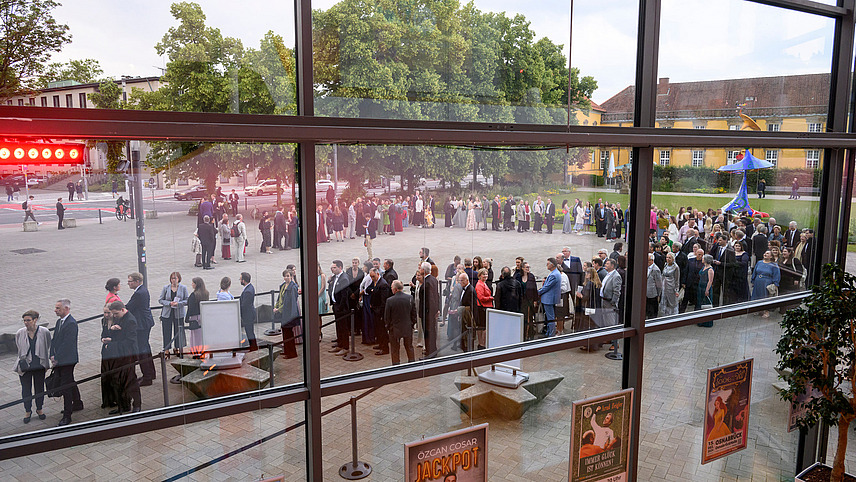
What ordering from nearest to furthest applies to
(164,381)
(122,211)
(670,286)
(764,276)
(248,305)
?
(122,211)
(164,381)
(248,305)
(670,286)
(764,276)

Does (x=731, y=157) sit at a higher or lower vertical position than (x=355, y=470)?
higher

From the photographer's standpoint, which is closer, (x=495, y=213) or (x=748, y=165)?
(x=495, y=213)

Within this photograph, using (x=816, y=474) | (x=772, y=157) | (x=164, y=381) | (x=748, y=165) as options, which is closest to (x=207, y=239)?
(x=164, y=381)

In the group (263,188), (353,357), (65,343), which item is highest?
(263,188)

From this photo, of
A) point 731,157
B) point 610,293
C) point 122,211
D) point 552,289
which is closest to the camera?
point 122,211

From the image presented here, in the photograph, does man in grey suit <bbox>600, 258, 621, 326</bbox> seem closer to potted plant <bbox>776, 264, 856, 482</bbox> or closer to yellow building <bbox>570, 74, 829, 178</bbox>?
yellow building <bbox>570, 74, 829, 178</bbox>

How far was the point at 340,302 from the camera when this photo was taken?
4023mm

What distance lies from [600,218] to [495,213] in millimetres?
1048

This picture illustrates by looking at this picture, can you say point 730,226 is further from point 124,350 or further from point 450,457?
point 124,350

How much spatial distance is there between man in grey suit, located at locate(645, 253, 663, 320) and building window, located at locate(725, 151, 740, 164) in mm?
1328

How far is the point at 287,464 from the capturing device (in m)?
3.87

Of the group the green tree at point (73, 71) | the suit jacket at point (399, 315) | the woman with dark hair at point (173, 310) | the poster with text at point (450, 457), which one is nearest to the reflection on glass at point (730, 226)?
the poster with text at point (450, 457)

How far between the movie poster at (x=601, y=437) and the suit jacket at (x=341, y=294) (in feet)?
6.81

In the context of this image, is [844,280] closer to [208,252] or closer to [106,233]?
[208,252]
